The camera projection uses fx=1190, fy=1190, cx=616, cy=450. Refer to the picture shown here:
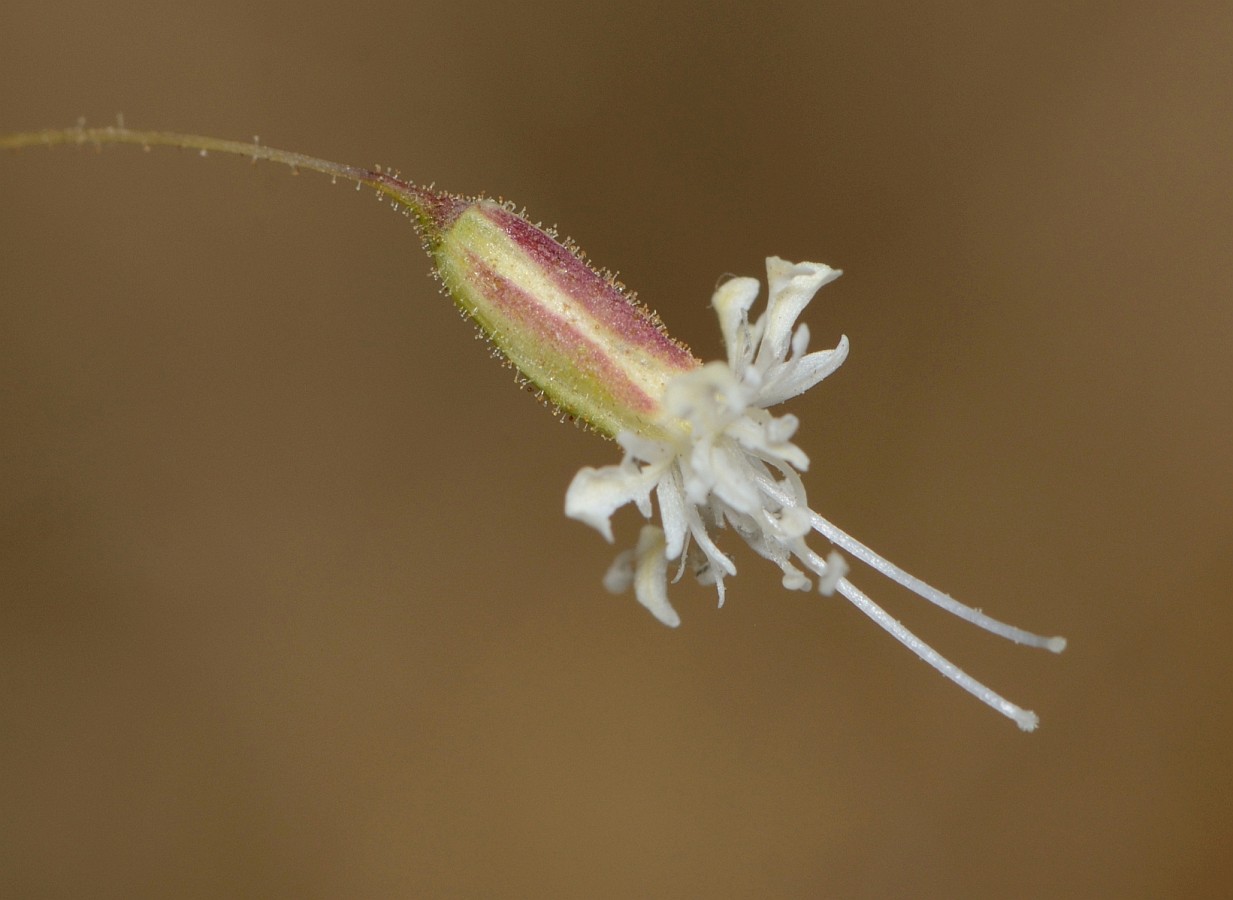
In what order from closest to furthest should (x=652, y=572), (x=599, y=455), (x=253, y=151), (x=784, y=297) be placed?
(x=253, y=151) < (x=652, y=572) < (x=784, y=297) < (x=599, y=455)

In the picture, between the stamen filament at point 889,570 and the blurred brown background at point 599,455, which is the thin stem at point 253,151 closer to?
the stamen filament at point 889,570

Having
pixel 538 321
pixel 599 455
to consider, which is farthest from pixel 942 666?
pixel 599 455

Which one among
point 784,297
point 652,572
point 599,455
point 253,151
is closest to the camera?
point 253,151

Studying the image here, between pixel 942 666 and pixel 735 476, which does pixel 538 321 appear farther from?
pixel 942 666

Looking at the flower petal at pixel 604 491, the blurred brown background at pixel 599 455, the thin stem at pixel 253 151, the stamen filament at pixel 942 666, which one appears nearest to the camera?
the thin stem at pixel 253 151

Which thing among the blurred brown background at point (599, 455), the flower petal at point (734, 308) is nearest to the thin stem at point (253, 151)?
the flower petal at point (734, 308)

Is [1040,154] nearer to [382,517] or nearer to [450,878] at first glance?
[382,517]
